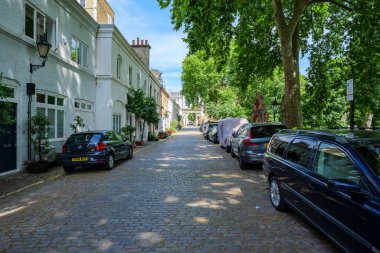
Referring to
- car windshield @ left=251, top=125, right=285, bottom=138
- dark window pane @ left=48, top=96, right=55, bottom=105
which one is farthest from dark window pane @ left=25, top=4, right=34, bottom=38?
car windshield @ left=251, top=125, right=285, bottom=138

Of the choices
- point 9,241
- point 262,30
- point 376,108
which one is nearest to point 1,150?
point 9,241

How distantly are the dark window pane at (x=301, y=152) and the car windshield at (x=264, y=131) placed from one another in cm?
480

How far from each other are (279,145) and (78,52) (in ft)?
41.2

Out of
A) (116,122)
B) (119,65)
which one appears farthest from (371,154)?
(119,65)

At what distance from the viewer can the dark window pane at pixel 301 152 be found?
4.32 meters

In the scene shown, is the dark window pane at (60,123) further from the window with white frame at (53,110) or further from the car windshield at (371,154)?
the car windshield at (371,154)

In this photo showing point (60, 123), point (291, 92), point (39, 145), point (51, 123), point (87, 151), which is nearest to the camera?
point (87, 151)

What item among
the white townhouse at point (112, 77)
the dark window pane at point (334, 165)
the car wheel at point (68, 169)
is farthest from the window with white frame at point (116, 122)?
the dark window pane at point (334, 165)

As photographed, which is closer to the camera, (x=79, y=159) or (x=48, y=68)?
(x=79, y=159)

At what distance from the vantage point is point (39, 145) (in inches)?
404

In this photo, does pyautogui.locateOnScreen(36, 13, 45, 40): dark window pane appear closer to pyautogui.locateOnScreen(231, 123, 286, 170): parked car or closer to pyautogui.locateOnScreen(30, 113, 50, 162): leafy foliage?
pyautogui.locateOnScreen(30, 113, 50, 162): leafy foliage

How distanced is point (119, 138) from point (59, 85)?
3.65 metres

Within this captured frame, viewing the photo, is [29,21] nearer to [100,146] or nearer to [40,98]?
[40,98]

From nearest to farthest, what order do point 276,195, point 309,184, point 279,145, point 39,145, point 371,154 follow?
point 371,154
point 309,184
point 276,195
point 279,145
point 39,145
